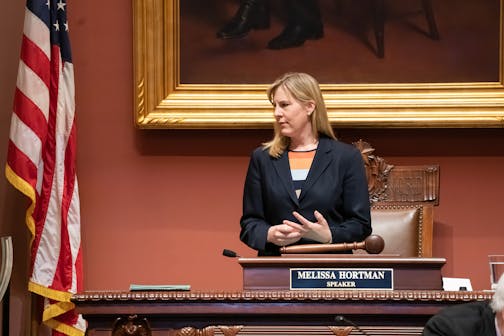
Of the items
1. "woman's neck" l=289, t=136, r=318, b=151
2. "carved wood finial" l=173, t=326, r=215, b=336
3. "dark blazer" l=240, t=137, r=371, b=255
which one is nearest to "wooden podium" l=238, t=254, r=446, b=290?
"carved wood finial" l=173, t=326, r=215, b=336

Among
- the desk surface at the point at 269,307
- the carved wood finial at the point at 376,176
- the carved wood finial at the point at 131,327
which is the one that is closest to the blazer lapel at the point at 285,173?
the desk surface at the point at 269,307

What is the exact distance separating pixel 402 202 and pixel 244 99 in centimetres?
124

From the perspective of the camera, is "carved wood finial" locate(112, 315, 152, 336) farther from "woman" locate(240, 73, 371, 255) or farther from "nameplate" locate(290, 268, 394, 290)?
"woman" locate(240, 73, 371, 255)

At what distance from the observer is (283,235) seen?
4.35 metres

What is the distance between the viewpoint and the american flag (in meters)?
5.93

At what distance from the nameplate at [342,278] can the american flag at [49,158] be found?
8.09ft

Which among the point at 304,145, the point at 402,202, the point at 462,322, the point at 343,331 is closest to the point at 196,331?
the point at 343,331

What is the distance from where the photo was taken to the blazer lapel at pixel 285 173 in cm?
463

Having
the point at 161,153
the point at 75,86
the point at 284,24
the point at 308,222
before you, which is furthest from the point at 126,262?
the point at 308,222

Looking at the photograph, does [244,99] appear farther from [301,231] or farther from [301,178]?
[301,231]

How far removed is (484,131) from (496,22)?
702 mm

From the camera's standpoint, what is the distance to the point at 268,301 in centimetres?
381

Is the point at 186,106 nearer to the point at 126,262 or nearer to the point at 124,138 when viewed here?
the point at 124,138

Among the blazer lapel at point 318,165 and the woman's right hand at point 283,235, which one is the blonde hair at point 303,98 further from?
the woman's right hand at point 283,235
